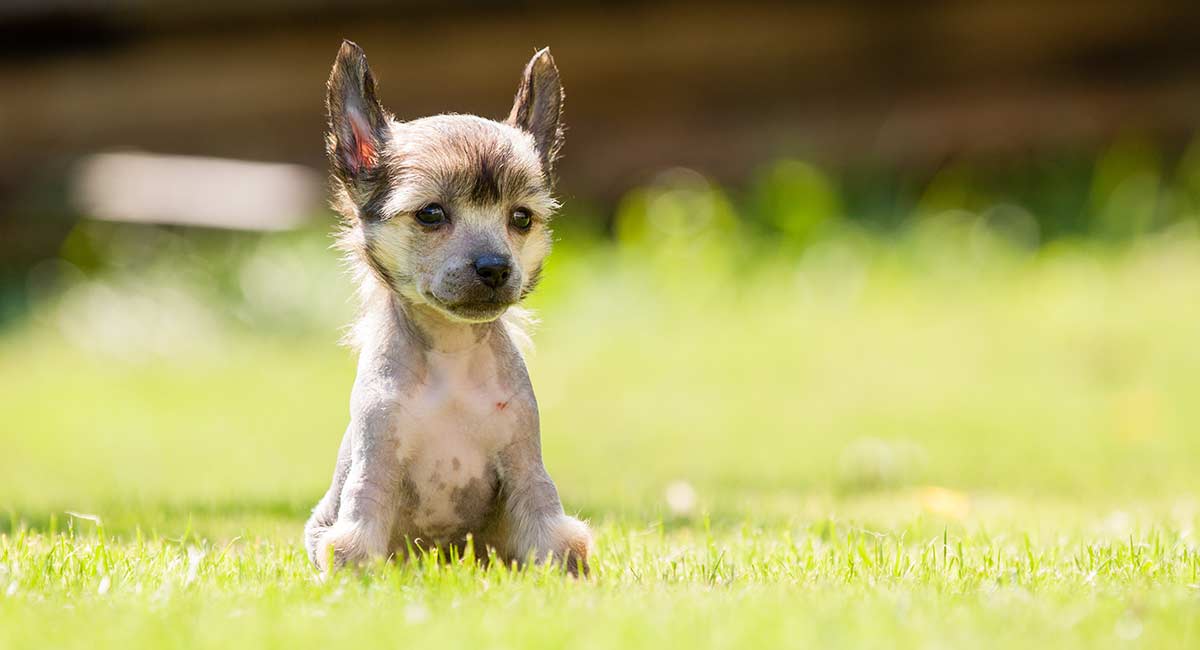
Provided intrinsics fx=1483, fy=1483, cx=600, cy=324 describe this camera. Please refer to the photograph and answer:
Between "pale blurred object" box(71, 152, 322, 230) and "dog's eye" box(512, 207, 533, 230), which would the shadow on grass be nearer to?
"dog's eye" box(512, 207, 533, 230)

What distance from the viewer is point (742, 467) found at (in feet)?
30.2

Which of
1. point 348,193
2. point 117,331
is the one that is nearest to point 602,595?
point 348,193

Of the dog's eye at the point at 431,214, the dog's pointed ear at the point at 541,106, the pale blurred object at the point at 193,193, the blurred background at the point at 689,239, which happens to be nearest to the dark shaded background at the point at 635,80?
the blurred background at the point at 689,239

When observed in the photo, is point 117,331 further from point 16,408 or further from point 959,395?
point 959,395

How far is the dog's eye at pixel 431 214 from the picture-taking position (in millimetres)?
4637

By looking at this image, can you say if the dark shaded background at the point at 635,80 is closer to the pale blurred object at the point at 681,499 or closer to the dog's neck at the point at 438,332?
the pale blurred object at the point at 681,499

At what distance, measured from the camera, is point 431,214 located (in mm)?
4645

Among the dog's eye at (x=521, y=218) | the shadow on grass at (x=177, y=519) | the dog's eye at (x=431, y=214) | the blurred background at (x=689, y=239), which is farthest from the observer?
the blurred background at (x=689, y=239)

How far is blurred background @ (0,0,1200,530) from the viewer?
1010cm

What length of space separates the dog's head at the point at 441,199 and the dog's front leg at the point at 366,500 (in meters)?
0.44

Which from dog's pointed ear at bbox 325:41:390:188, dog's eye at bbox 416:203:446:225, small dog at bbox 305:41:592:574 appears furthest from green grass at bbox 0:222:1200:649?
dog's pointed ear at bbox 325:41:390:188

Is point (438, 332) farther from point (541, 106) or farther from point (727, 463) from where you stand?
point (727, 463)

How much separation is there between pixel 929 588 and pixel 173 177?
40.8 feet

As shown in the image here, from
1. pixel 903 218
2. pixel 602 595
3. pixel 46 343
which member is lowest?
pixel 602 595
